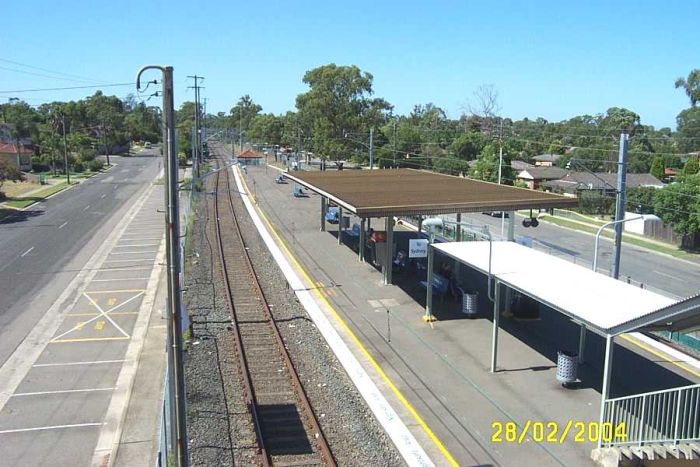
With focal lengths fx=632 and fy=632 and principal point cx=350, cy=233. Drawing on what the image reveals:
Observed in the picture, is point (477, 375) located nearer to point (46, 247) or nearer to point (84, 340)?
point (84, 340)

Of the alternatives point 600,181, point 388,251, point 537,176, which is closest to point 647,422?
point 388,251

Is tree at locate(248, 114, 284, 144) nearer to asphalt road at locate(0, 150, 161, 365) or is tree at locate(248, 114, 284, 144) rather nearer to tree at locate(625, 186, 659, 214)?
asphalt road at locate(0, 150, 161, 365)

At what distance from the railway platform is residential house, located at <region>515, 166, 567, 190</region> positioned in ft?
162

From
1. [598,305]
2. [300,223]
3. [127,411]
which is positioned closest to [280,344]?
[127,411]

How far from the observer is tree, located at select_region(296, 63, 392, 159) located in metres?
78.3

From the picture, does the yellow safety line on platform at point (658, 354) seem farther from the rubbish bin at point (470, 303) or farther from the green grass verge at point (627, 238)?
the green grass verge at point (627, 238)

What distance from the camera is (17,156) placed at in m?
73.5

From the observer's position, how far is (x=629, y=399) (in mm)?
10469

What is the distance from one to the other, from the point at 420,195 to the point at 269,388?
1272 cm

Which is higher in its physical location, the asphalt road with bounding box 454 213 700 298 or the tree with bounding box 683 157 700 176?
the tree with bounding box 683 157 700 176

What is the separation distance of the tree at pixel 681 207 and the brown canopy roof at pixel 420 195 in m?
13.9

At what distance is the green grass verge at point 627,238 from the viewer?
119 ft

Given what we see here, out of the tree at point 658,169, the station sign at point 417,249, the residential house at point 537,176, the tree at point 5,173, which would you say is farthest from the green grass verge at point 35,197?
the tree at point 658,169
